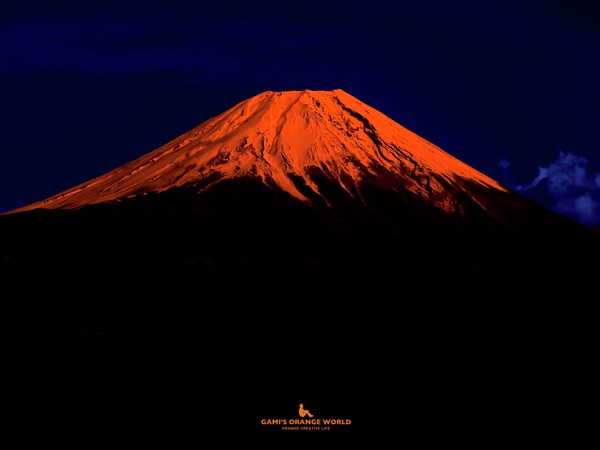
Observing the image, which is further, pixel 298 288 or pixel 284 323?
pixel 298 288

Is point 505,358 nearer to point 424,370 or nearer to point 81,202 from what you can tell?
point 424,370

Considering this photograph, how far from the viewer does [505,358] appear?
89500 mm

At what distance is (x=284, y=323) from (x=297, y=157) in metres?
33.5

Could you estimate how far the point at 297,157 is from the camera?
124125mm

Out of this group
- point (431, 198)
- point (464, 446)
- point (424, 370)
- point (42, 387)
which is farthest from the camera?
point (431, 198)

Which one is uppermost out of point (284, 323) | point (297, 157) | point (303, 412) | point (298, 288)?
point (297, 157)

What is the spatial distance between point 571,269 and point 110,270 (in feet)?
138

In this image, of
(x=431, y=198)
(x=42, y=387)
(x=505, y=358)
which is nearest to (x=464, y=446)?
(x=505, y=358)

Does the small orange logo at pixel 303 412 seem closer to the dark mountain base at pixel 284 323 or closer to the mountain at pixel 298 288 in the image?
the dark mountain base at pixel 284 323

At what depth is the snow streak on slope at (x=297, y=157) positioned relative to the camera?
12112 centimetres

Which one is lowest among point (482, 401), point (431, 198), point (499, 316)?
point (482, 401)

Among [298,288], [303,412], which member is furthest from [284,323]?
[303,412]

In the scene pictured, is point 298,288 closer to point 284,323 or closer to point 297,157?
point 284,323

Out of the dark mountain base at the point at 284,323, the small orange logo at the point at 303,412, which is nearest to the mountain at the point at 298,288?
the dark mountain base at the point at 284,323
